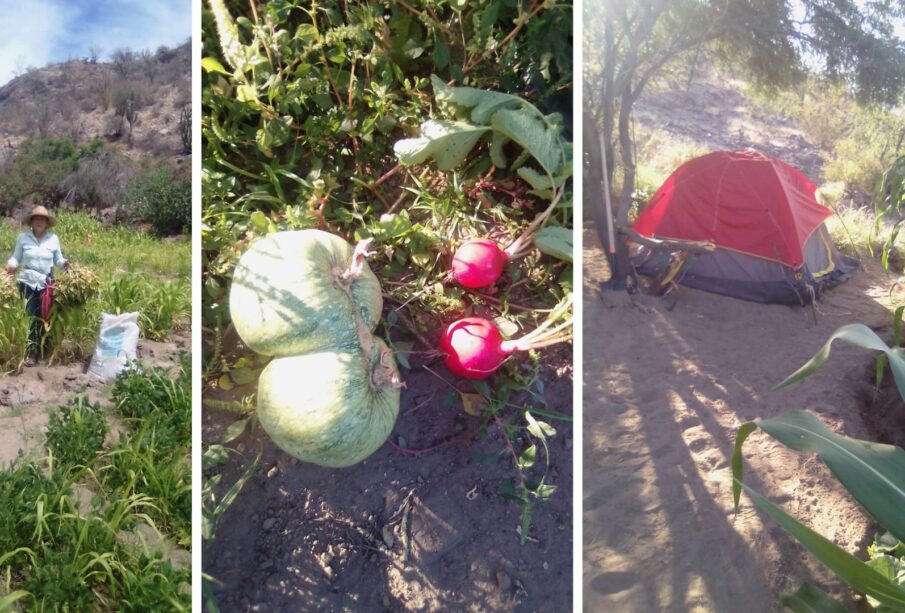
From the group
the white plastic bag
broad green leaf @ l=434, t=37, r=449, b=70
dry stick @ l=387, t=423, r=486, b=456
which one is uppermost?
broad green leaf @ l=434, t=37, r=449, b=70

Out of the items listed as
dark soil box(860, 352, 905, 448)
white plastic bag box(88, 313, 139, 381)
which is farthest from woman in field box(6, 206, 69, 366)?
dark soil box(860, 352, 905, 448)

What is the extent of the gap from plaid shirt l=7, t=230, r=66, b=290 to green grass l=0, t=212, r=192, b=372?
2cm

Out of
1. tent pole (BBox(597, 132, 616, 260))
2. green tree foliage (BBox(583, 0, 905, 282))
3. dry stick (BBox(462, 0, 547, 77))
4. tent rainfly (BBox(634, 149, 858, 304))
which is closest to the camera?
dry stick (BBox(462, 0, 547, 77))

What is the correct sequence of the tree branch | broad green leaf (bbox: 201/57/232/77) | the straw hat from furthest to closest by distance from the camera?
the tree branch, the straw hat, broad green leaf (bbox: 201/57/232/77)

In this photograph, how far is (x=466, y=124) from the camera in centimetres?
117

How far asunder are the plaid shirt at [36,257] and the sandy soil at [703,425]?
149 centimetres

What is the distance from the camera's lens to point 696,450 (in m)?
1.89

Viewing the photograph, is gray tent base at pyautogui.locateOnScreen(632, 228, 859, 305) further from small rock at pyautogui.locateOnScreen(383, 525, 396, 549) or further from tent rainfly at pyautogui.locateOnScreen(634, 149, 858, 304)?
small rock at pyautogui.locateOnScreen(383, 525, 396, 549)

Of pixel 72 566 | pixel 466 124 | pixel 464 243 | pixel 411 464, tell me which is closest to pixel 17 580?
pixel 72 566

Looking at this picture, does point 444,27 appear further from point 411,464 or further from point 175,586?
point 175,586

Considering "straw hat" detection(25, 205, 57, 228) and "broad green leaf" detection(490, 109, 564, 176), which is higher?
"broad green leaf" detection(490, 109, 564, 176)

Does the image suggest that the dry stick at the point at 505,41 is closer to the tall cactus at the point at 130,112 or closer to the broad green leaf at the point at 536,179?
the broad green leaf at the point at 536,179

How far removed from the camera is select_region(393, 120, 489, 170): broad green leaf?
3.77ft

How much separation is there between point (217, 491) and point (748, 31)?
2.13 meters
